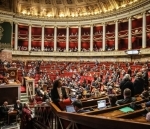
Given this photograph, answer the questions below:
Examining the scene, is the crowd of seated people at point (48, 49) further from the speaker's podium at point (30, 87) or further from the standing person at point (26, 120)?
the standing person at point (26, 120)

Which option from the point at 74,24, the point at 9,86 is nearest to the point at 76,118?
the point at 9,86

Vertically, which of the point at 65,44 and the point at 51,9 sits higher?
the point at 51,9

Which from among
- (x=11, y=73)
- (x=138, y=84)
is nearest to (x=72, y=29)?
(x=11, y=73)

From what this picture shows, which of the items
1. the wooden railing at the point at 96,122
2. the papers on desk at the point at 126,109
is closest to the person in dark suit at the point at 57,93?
the wooden railing at the point at 96,122

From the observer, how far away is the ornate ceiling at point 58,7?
2636cm

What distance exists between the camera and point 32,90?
1309 centimetres

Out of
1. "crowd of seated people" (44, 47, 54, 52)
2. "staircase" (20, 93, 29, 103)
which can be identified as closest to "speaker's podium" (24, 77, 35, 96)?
"staircase" (20, 93, 29, 103)

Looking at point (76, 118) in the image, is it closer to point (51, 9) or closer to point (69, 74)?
point (69, 74)

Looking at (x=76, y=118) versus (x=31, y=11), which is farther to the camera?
(x=31, y=11)

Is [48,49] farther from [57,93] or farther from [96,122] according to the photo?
[96,122]

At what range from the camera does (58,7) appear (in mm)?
29438

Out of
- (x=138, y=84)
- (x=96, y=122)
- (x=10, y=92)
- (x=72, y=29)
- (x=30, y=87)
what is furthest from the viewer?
(x=72, y=29)

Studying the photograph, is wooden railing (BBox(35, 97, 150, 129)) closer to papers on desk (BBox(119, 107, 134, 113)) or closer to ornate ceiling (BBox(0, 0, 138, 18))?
papers on desk (BBox(119, 107, 134, 113))

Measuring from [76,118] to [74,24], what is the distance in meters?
27.2
